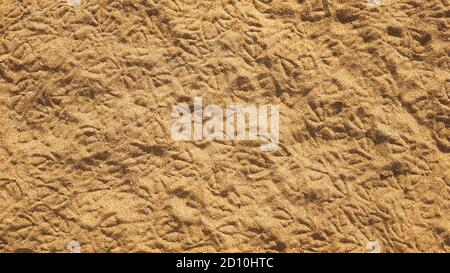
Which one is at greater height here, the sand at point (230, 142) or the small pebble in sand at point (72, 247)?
the sand at point (230, 142)

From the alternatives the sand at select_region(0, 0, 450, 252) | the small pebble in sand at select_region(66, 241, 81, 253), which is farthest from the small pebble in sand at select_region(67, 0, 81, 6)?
the small pebble in sand at select_region(66, 241, 81, 253)

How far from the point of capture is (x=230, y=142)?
1.23 metres

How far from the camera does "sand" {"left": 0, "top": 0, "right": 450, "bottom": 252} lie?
1.21m

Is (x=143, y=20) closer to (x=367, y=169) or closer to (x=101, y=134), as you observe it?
(x=101, y=134)

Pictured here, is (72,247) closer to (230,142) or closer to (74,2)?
(230,142)

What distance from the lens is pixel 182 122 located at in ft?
4.04

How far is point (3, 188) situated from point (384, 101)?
887 mm

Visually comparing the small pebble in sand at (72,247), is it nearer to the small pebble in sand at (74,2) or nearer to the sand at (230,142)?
the sand at (230,142)

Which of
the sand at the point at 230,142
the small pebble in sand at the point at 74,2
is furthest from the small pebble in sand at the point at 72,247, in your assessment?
the small pebble in sand at the point at 74,2

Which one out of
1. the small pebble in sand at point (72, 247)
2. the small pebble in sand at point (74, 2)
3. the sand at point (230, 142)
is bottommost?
the small pebble in sand at point (72, 247)

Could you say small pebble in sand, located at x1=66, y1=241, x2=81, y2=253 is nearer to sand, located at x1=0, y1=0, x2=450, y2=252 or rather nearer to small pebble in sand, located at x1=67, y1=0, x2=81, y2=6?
sand, located at x1=0, y1=0, x2=450, y2=252

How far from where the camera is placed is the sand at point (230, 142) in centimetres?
121

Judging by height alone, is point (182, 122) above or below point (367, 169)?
above

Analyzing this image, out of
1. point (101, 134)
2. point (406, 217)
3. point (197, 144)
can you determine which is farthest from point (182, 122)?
point (406, 217)
